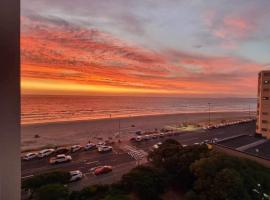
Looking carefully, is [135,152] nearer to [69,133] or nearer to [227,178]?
[227,178]

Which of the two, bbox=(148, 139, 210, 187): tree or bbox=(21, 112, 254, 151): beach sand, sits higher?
bbox=(148, 139, 210, 187): tree

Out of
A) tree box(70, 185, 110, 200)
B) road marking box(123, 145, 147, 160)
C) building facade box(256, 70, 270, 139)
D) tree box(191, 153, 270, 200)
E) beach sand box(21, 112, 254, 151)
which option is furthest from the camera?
beach sand box(21, 112, 254, 151)

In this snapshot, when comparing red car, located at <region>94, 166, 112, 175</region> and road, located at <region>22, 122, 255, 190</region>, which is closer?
road, located at <region>22, 122, 255, 190</region>

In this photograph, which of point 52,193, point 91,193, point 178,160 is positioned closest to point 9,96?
point 52,193

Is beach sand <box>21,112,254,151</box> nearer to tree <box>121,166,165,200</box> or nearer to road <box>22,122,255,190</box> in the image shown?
road <box>22,122,255,190</box>

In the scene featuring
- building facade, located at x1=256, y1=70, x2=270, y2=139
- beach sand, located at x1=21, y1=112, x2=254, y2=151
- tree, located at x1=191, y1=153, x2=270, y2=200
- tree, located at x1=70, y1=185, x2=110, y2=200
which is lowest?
beach sand, located at x1=21, y1=112, x2=254, y2=151

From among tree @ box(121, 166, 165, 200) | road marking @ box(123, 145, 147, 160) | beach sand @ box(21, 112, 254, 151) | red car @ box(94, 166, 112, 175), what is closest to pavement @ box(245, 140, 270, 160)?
tree @ box(121, 166, 165, 200)

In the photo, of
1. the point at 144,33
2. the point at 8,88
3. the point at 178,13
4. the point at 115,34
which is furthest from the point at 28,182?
the point at 8,88

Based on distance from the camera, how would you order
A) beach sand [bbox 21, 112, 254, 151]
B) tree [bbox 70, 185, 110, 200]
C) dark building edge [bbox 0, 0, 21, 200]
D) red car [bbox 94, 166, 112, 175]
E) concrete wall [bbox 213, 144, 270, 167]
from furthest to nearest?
beach sand [bbox 21, 112, 254, 151] → red car [bbox 94, 166, 112, 175] → concrete wall [bbox 213, 144, 270, 167] → tree [bbox 70, 185, 110, 200] → dark building edge [bbox 0, 0, 21, 200]

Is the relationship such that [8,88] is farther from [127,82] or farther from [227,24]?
[127,82]
